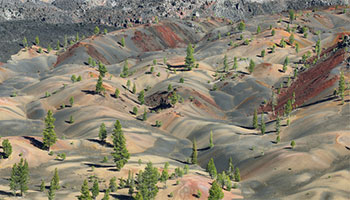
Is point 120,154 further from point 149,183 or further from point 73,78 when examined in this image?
point 73,78

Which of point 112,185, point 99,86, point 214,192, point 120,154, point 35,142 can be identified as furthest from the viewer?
point 99,86

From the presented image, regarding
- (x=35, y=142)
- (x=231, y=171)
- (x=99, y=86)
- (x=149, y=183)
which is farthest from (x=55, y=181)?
(x=99, y=86)

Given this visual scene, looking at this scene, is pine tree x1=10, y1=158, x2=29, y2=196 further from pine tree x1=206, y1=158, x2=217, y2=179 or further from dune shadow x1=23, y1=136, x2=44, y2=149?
pine tree x1=206, y1=158, x2=217, y2=179

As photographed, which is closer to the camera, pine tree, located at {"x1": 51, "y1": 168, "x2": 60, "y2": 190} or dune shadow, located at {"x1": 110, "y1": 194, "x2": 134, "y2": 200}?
pine tree, located at {"x1": 51, "y1": 168, "x2": 60, "y2": 190}

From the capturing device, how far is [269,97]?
181125 millimetres

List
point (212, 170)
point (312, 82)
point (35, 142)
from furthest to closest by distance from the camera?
point (312, 82)
point (35, 142)
point (212, 170)

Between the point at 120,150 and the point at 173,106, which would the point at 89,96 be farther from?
the point at 120,150

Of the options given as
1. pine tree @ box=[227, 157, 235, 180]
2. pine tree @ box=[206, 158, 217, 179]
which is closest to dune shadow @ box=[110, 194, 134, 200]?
pine tree @ box=[206, 158, 217, 179]

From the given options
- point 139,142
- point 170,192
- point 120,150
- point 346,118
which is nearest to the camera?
point 170,192

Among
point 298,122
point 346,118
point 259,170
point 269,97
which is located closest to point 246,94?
point 269,97

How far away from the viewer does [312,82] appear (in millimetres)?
169250

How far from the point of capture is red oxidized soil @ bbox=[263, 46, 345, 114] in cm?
15912

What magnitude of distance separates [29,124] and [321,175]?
287ft

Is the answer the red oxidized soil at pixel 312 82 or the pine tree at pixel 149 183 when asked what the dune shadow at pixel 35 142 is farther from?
the red oxidized soil at pixel 312 82
